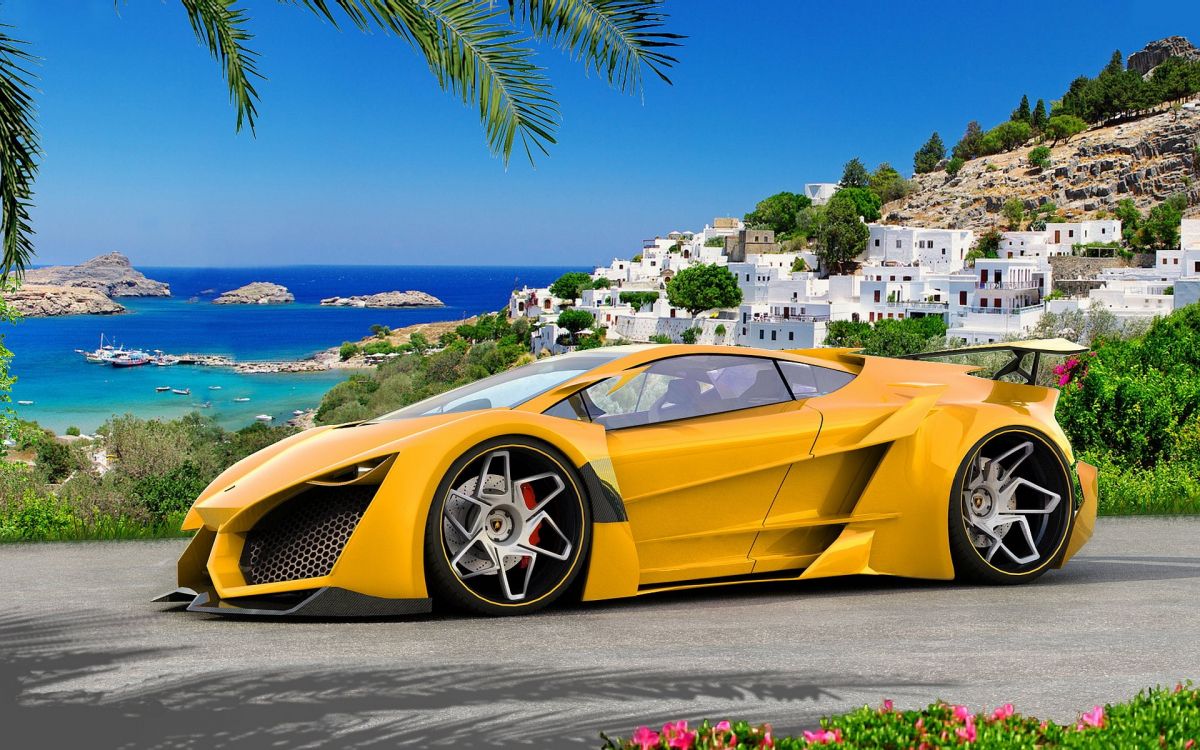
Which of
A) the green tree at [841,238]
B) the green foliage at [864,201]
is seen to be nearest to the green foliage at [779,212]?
the green foliage at [864,201]

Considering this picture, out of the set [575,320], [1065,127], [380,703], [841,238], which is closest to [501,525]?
[380,703]

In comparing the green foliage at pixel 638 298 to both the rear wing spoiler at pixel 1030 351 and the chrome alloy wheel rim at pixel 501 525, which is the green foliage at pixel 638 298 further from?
the chrome alloy wheel rim at pixel 501 525

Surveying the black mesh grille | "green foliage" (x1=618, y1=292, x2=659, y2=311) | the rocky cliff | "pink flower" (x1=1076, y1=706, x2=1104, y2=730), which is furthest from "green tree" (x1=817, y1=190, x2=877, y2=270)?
"pink flower" (x1=1076, y1=706, x2=1104, y2=730)

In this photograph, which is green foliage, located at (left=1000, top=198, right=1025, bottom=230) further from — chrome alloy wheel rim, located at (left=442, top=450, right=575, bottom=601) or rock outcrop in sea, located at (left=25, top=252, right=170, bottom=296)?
chrome alloy wheel rim, located at (left=442, top=450, right=575, bottom=601)

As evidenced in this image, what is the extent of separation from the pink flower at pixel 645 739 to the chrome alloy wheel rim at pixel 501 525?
6.14ft

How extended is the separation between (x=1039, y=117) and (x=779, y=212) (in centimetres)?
5459

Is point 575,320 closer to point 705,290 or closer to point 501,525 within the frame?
point 705,290

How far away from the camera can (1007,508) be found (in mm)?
5750

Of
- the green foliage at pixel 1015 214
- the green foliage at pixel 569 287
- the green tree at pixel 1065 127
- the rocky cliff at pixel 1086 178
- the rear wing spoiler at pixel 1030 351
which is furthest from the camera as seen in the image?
the green tree at pixel 1065 127

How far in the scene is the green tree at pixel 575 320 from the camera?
126 m

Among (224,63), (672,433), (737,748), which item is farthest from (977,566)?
(224,63)

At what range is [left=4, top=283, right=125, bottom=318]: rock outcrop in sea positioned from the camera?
5310 inches

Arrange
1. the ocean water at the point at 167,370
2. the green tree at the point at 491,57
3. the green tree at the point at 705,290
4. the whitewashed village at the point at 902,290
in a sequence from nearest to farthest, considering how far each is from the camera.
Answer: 1. the green tree at the point at 491,57
2. the ocean water at the point at 167,370
3. the whitewashed village at the point at 902,290
4. the green tree at the point at 705,290

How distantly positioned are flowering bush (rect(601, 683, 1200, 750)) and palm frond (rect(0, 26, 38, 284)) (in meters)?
6.38
